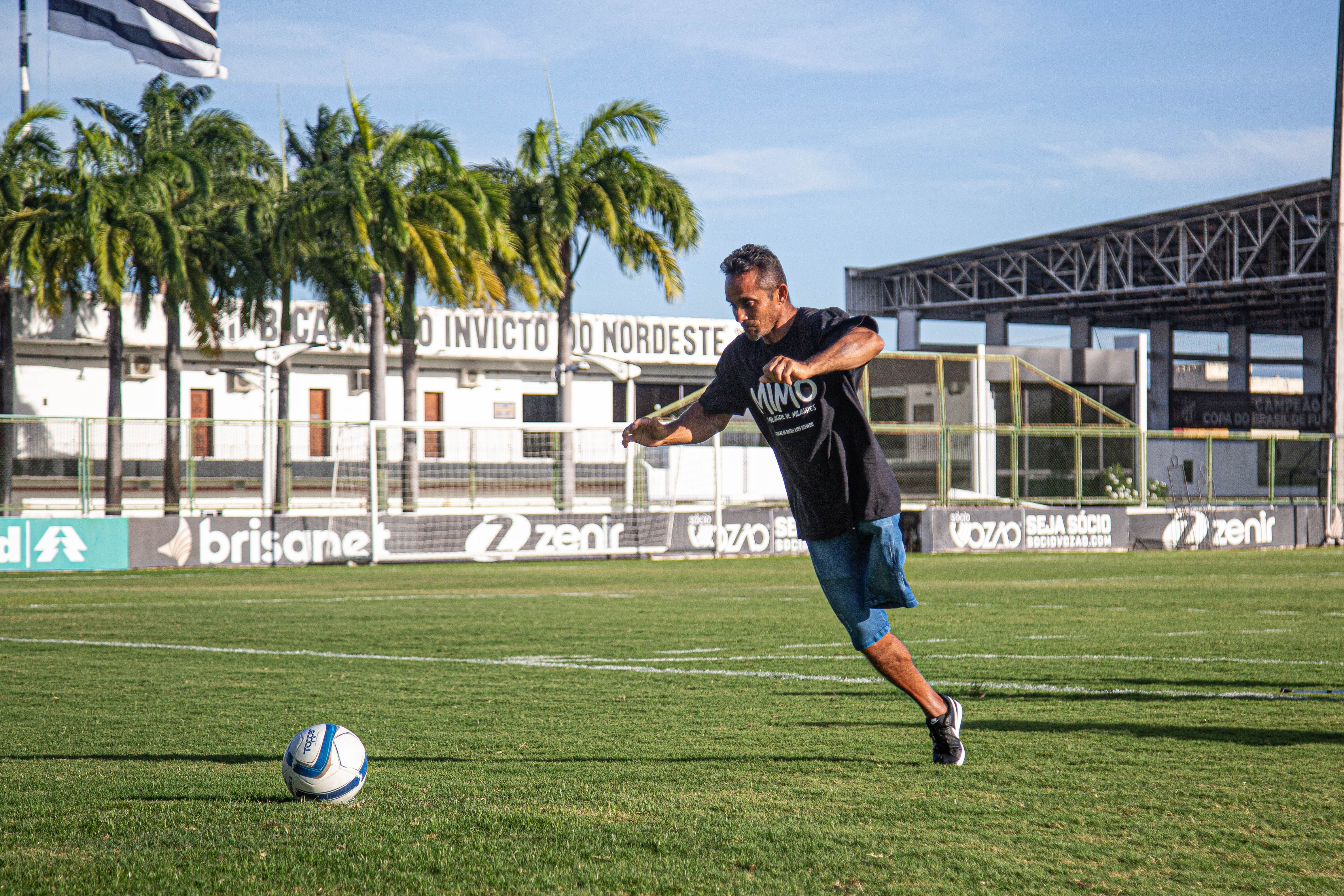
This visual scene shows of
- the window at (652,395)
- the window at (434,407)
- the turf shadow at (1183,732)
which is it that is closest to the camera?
the turf shadow at (1183,732)

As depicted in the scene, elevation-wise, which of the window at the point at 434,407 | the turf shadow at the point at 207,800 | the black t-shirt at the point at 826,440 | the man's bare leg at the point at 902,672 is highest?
the window at the point at 434,407

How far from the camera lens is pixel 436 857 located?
12.7 feet

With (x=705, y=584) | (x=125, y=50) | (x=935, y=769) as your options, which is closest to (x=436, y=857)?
(x=935, y=769)

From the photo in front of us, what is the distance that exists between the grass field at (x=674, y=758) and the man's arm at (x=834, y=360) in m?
1.47

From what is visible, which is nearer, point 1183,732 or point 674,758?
point 674,758

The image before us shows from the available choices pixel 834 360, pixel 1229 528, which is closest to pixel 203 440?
pixel 834 360

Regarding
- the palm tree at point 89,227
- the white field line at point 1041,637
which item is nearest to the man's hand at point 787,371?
the white field line at point 1041,637

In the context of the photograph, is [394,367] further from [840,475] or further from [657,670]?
[840,475]

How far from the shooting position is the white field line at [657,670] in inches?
293

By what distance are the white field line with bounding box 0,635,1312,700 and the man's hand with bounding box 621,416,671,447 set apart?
106 inches

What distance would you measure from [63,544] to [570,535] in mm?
8727

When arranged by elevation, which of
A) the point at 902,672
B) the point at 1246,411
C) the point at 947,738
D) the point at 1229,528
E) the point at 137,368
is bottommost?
the point at 1229,528

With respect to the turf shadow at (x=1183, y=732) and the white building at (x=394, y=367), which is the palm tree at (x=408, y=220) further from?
the turf shadow at (x=1183, y=732)

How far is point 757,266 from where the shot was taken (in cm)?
537
